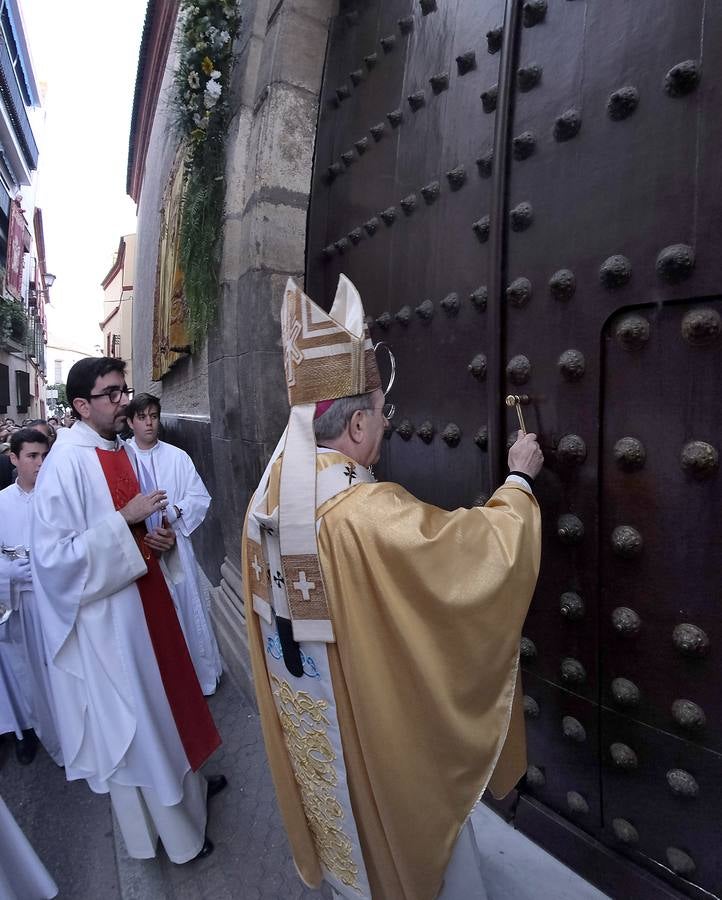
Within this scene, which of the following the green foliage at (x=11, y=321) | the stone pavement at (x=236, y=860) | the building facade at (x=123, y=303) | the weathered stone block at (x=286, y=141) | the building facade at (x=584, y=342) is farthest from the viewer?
the building facade at (x=123, y=303)

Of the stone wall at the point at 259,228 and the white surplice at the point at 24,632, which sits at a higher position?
the stone wall at the point at 259,228

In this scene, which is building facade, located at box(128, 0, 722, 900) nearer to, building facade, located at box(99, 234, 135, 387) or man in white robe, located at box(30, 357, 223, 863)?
man in white robe, located at box(30, 357, 223, 863)

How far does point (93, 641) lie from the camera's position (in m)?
2.23

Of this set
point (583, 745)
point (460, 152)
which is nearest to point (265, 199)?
point (460, 152)

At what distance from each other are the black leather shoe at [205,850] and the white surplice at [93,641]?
1.5 inches

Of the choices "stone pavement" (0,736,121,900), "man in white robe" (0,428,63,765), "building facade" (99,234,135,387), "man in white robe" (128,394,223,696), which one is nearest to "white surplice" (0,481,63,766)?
"man in white robe" (0,428,63,765)

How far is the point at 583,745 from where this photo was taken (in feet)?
5.53

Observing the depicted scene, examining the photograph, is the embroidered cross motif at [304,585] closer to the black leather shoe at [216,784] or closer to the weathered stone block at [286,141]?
the black leather shoe at [216,784]

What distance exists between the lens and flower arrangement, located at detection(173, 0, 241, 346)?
3.24 m

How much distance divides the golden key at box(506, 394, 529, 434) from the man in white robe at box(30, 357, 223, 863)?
1514 mm

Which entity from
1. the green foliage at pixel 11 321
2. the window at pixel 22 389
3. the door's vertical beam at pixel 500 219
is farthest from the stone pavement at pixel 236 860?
the window at pixel 22 389

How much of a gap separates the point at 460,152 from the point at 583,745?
1923 millimetres

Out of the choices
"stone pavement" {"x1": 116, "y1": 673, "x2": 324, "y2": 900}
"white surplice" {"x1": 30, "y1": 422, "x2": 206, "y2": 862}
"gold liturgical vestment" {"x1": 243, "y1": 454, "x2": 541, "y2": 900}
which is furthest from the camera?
"white surplice" {"x1": 30, "y1": 422, "x2": 206, "y2": 862}

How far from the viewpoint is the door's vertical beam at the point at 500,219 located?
5.60ft
